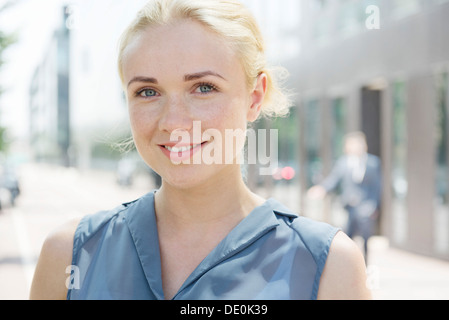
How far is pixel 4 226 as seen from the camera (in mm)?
10734

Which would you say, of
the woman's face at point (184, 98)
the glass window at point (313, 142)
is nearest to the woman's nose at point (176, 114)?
→ the woman's face at point (184, 98)

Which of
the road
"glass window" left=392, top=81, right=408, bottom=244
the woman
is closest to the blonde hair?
the woman

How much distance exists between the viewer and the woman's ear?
129 centimetres

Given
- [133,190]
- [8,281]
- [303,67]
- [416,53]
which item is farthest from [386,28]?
[133,190]

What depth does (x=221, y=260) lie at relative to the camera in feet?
3.85

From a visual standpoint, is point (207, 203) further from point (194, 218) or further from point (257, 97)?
point (257, 97)

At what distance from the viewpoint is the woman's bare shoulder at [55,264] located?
48.7 inches

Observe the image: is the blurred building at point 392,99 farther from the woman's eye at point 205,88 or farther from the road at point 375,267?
the woman's eye at point 205,88

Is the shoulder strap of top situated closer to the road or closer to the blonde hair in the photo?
the blonde hair

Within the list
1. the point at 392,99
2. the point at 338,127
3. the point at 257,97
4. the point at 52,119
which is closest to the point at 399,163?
the point at 392,99

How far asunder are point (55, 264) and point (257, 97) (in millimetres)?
605

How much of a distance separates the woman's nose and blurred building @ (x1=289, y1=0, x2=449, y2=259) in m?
6.96

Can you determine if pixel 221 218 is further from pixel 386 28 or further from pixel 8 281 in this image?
pixel 386 28
